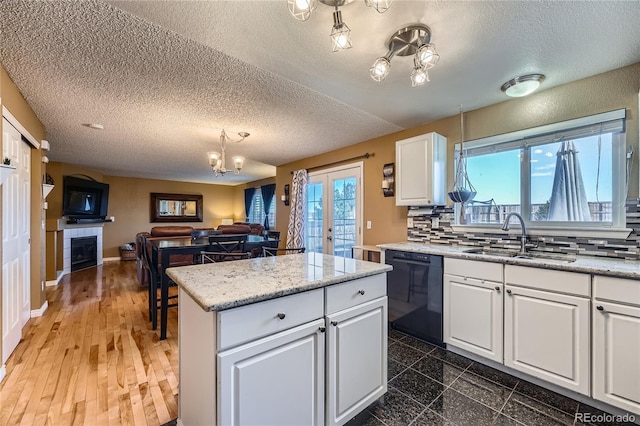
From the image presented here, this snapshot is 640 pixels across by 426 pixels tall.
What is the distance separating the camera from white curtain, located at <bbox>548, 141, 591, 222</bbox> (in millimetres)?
2236

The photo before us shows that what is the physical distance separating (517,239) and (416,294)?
41.5 inches

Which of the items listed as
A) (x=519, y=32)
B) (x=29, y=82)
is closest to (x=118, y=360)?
(x=29, y=82)

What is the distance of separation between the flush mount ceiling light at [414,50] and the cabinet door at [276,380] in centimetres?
152

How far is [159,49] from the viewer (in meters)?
1.85

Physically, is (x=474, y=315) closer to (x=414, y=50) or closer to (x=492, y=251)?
(x=492, y=251)

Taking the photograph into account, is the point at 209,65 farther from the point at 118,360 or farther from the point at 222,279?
the point at 118,360

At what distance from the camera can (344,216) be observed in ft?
13.7

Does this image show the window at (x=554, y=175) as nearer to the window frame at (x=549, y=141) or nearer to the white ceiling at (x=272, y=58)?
the window frame at (x=549, y=141)

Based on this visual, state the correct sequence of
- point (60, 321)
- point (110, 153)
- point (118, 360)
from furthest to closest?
point (110, 153) < point (60, 321) < point (118, 360)

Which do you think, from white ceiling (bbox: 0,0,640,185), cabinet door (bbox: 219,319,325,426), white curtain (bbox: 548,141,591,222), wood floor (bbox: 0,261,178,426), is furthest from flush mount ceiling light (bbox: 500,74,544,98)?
wood floor (bbox: 0,261,178,426)

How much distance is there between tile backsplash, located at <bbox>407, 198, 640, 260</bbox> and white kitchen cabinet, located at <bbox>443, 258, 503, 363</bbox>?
24.7 inches

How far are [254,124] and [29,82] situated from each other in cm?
193

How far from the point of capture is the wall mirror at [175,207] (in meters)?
8.05

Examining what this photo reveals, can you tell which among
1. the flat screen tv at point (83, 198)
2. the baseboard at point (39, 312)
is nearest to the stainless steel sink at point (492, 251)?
the baseboard at point (39, 312)
